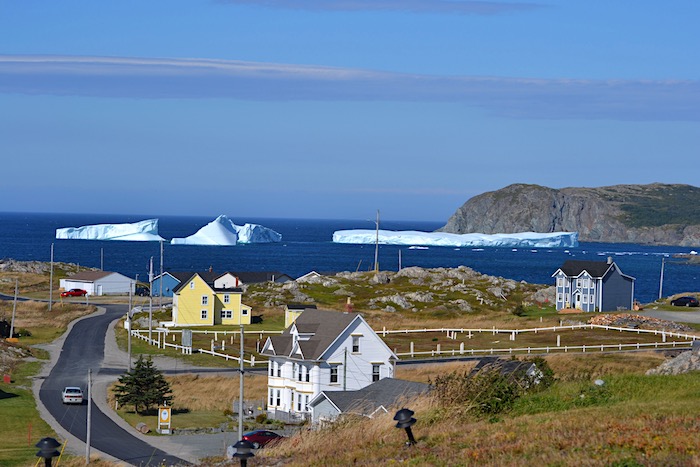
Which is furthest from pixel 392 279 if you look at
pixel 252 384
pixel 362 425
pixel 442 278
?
pixel 362 425

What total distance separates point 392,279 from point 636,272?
98859 millimetres

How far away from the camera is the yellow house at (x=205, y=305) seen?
255 ft

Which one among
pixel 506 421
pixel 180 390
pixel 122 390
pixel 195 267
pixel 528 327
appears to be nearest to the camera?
pixel 506 421

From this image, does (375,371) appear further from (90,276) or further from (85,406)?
(90,276)

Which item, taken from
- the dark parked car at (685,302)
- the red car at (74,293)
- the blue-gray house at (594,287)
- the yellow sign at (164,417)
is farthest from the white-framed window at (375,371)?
the red car at (74,293)

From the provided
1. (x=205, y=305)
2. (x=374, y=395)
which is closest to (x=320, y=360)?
(x=374, y=395)

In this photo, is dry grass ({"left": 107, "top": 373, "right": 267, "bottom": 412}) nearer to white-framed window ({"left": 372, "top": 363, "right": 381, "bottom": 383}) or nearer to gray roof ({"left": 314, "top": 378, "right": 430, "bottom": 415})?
white-framed window ({"left": 372, "top": 363, "right": 381, "bottom": 383})

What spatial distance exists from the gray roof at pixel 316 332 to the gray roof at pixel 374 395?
27.1ft

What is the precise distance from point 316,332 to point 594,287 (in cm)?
4944

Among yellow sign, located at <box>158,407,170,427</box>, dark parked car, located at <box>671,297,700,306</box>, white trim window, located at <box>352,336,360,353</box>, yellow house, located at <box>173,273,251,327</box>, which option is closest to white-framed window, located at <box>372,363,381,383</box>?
white trim window, located at <box>352,336,360,353</box>

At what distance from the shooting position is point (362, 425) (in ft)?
54.1

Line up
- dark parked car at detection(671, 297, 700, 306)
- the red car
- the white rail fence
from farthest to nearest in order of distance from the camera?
the red car → dark parked car at detection(671, 297, 700, 306) → the white rail fence

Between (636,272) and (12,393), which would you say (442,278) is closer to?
(12,393)

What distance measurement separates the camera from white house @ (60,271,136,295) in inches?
4092
